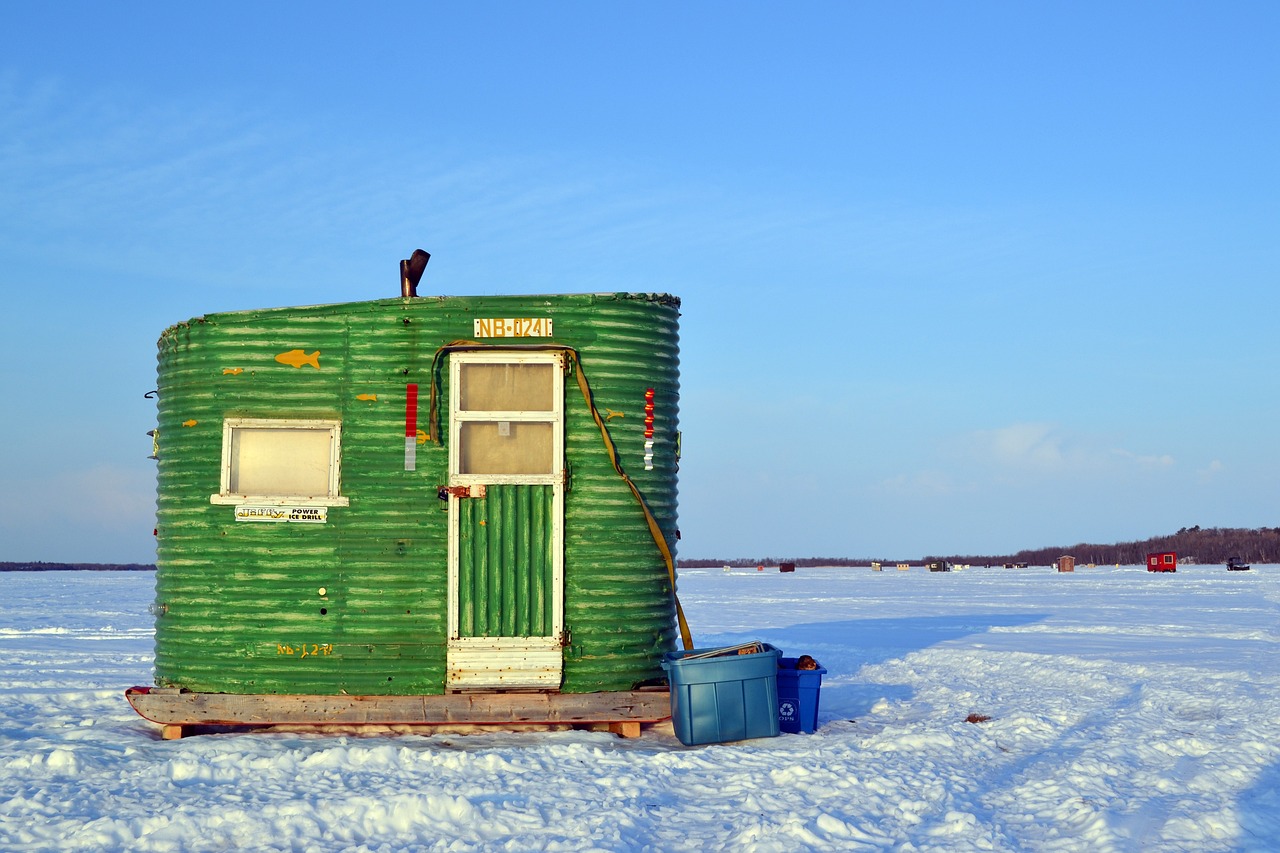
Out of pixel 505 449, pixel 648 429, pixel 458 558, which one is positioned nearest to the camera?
pixel 458 558

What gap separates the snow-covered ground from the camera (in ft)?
20.9

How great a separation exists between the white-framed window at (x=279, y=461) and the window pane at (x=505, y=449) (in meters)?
1.10

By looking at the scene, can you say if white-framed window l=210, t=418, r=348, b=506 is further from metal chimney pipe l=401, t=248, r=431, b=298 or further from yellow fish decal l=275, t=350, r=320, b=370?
metal chimney pipe l=401, t=248, r=431, b=298

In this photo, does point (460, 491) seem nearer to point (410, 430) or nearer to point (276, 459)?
point (410, 430)

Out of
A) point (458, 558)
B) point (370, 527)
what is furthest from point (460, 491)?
point (370, 527)

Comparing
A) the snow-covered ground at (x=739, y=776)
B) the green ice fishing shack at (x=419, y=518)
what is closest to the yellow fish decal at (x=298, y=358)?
the green ice fishing shack at (x=419, y=518)

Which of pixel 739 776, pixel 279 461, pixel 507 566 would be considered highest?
pixel 279 461

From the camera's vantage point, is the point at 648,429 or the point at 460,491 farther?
the point at 648,429

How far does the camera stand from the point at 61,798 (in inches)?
280

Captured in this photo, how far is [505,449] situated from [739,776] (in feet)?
11.2

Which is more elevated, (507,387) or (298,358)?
(298,358)

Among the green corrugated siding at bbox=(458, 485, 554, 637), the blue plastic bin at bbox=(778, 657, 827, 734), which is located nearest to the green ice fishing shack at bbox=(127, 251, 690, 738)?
the green corrugated siding at bbox=(458, 485, 554, 637)

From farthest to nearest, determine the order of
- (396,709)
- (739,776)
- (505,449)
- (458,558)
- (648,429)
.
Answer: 1. (648,429)
2. (505,449)
3. (458,558)
4. (396,709)
5. (739,776)

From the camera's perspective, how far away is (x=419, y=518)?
980 centimetres
